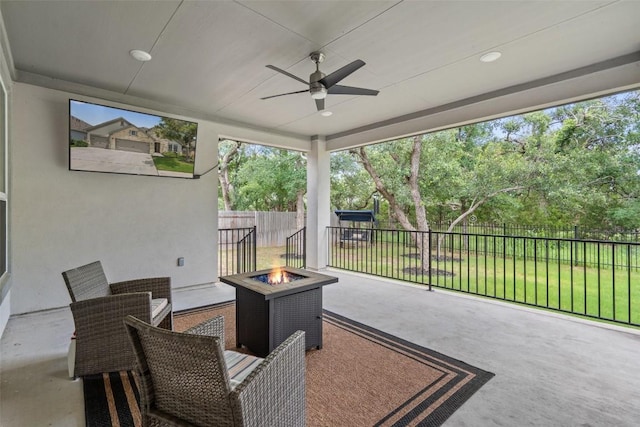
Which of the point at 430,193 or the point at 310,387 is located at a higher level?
the point at 430,193

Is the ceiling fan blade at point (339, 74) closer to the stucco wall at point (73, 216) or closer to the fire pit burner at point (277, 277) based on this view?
the fire pit burner at point (277, 277)

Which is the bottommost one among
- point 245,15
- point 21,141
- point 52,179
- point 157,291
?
point 157,291

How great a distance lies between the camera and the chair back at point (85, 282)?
2.25 meters

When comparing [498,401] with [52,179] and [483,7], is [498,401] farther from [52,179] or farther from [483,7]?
[52,179]

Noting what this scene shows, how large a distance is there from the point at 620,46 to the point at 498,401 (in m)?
3.42

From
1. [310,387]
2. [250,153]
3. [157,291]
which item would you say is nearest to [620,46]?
[310,387]

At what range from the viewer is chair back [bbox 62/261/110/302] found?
7.39 ft

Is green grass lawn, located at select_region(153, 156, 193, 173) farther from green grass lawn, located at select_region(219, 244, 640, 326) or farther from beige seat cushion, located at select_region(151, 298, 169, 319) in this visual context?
beige seat cushion, located at select_region(151, 298, 169, 319)

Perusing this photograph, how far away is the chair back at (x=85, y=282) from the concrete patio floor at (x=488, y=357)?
0.58m

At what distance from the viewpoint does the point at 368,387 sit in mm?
2064

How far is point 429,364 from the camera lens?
2.38 metres

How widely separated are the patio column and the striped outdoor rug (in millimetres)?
3398

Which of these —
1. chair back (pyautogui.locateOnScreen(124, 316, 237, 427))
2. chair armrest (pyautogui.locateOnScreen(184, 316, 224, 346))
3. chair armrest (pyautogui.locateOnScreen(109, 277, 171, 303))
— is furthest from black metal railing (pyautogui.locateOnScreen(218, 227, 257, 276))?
chair back (pyautogui.locateOnScreen(124, 316, 237, 427))

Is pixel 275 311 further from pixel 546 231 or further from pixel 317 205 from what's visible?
pixel 546 231
